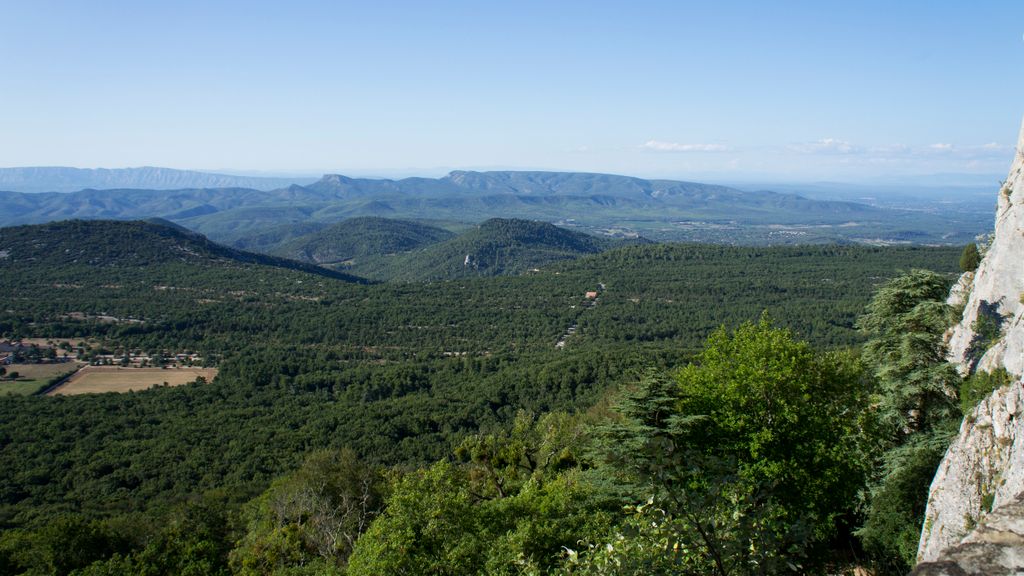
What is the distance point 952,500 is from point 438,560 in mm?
12385

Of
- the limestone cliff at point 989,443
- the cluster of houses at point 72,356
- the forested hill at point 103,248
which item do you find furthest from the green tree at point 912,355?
the forested hill at point 103,248

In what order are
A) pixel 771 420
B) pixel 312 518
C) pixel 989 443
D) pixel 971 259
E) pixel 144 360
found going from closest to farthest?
pixel 989 443 → pixel 771 420 → pixel 312 518 → pixel 971 259 → pixel 144 360

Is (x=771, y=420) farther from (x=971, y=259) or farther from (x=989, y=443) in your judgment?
(x=971, y=259)

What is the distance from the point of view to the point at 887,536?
15633 millimetres

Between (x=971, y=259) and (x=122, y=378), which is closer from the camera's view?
(x=971, y=259)

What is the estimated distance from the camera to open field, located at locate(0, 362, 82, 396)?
213ft

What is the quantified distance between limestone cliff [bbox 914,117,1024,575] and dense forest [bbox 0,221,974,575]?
54.8 inches

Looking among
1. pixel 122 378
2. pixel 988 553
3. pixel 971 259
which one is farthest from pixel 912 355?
pixel 122 378

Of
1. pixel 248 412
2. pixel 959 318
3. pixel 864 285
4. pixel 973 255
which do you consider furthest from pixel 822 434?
pixel 864 285

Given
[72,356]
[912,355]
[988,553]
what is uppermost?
[988,553]

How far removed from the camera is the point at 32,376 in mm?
70438

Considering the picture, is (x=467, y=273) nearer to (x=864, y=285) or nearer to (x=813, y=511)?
(x=864, y=285)

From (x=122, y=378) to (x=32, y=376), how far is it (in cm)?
1059

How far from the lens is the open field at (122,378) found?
6700 centimetres
